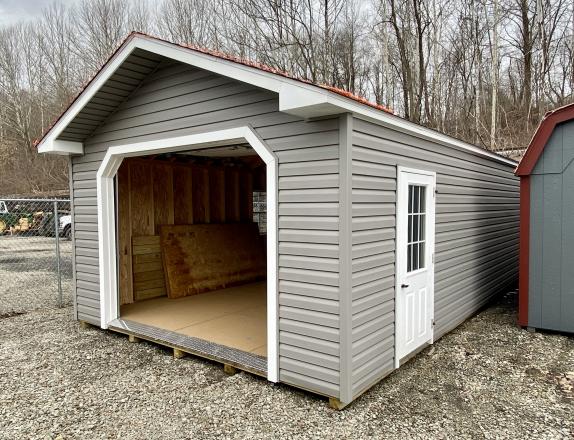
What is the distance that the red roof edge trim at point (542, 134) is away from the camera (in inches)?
184

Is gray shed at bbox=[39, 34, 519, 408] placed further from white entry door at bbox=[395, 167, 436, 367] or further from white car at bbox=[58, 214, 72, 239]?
white car at bbox=[58, 214, 72, 239]

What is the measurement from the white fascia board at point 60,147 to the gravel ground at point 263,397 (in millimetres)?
2299

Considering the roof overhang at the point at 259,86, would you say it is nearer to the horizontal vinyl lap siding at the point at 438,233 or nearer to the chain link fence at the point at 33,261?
the horizontal vinyl lap siding at the point at 438,233

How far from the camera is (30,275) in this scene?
31.2 ft

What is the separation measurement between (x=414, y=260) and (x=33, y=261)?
10798 millimetres

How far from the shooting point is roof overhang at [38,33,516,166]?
3.01m

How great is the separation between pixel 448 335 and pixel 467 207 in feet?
5.49

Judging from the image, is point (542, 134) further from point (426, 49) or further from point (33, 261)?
point (33, 261)

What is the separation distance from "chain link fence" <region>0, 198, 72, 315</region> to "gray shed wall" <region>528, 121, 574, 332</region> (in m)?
6.47

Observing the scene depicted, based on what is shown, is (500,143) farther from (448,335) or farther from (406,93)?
(448,335)

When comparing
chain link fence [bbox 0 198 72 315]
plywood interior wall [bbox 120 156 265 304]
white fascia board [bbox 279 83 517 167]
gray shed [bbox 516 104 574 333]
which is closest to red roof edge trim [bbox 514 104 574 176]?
gray shed [bbox 516 104 574 333]

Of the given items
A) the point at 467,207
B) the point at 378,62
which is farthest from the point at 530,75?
the point at 467,207

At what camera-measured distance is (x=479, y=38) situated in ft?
47.2

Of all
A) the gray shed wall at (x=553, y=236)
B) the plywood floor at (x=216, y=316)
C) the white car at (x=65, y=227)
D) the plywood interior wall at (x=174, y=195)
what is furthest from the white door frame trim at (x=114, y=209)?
the white car at (x=65, y=227)
